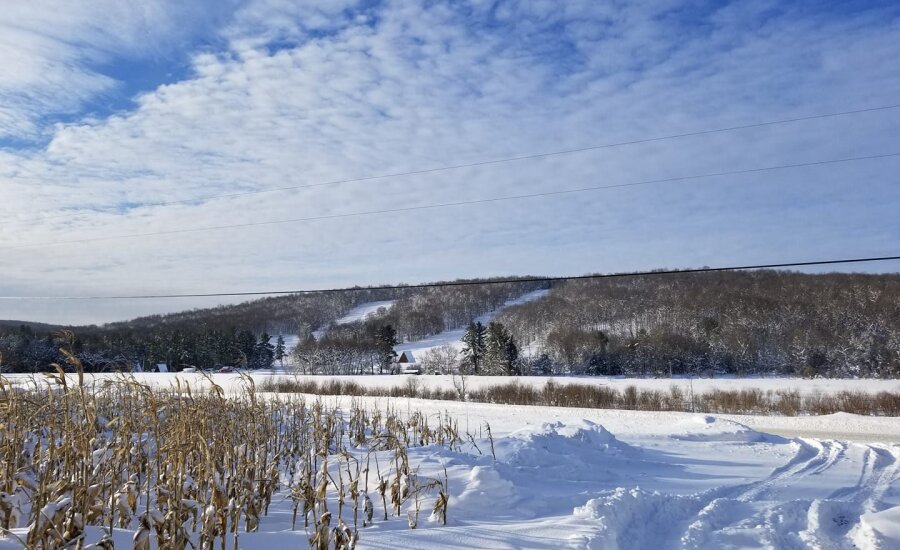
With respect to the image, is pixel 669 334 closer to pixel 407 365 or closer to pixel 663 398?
pixel 407 365

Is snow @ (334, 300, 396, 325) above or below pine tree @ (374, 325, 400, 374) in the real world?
above

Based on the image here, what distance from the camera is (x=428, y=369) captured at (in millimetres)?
74500

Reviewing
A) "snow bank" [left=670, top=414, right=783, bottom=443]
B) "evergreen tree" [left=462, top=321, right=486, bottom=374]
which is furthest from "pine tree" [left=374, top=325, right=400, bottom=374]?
"snow bank" [left=670, top=414, right=783, bottom=443]

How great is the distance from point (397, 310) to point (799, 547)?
150 meters

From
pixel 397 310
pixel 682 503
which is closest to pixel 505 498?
pixel 682 503

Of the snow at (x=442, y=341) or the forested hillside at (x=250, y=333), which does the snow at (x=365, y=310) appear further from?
the snow at (x=442, y=341)

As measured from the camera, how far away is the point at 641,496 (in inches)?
255

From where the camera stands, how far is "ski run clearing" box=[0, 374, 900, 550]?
5.06 m

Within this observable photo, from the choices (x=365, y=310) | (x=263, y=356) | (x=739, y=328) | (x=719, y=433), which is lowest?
(x=719, y=433)

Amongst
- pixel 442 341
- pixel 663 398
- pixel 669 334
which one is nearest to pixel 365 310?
pixel 442 341

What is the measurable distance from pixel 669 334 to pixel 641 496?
75.9m

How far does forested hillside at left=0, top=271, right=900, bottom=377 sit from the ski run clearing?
100 feet

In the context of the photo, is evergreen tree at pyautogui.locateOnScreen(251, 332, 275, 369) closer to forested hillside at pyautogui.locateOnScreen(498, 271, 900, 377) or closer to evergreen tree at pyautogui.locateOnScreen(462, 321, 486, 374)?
evergreen tree at pyautogui.locateOnScreen(462, 321, 486, 374)

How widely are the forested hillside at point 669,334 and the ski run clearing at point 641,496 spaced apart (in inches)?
1204
